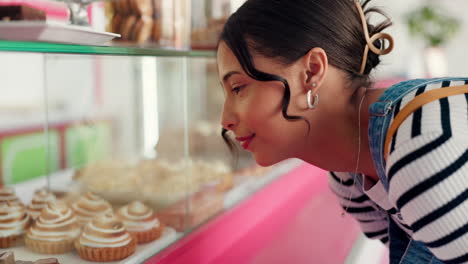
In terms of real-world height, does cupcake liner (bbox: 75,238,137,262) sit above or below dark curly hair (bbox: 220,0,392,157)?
below

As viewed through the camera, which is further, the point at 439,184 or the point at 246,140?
the point at 246,140

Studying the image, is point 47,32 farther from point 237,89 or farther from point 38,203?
point 38,203

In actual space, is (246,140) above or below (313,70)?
below

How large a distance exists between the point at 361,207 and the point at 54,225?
27.8 inches

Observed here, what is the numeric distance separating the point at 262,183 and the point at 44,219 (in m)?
0.90

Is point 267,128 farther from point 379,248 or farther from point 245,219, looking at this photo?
point 379,248

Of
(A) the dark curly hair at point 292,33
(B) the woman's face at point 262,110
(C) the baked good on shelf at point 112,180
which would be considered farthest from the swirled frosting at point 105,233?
(A) the dark curly hair at point 292,33

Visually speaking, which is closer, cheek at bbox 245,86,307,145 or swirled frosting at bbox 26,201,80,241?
cheek at bbox 245,86,307,145

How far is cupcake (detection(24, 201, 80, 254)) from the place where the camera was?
956 mm

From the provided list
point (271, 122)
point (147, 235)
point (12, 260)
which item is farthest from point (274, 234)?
point (12, 260)

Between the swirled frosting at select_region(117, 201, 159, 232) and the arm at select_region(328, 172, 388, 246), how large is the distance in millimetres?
458

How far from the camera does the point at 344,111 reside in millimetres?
865

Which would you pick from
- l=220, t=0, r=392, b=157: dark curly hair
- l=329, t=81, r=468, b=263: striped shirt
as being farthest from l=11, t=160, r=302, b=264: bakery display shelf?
l=329, t=81, r=468, b=263: striped shirt

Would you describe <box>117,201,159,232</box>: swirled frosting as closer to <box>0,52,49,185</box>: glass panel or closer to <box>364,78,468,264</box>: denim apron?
<box>364,78,468,264</box>: denim apron
